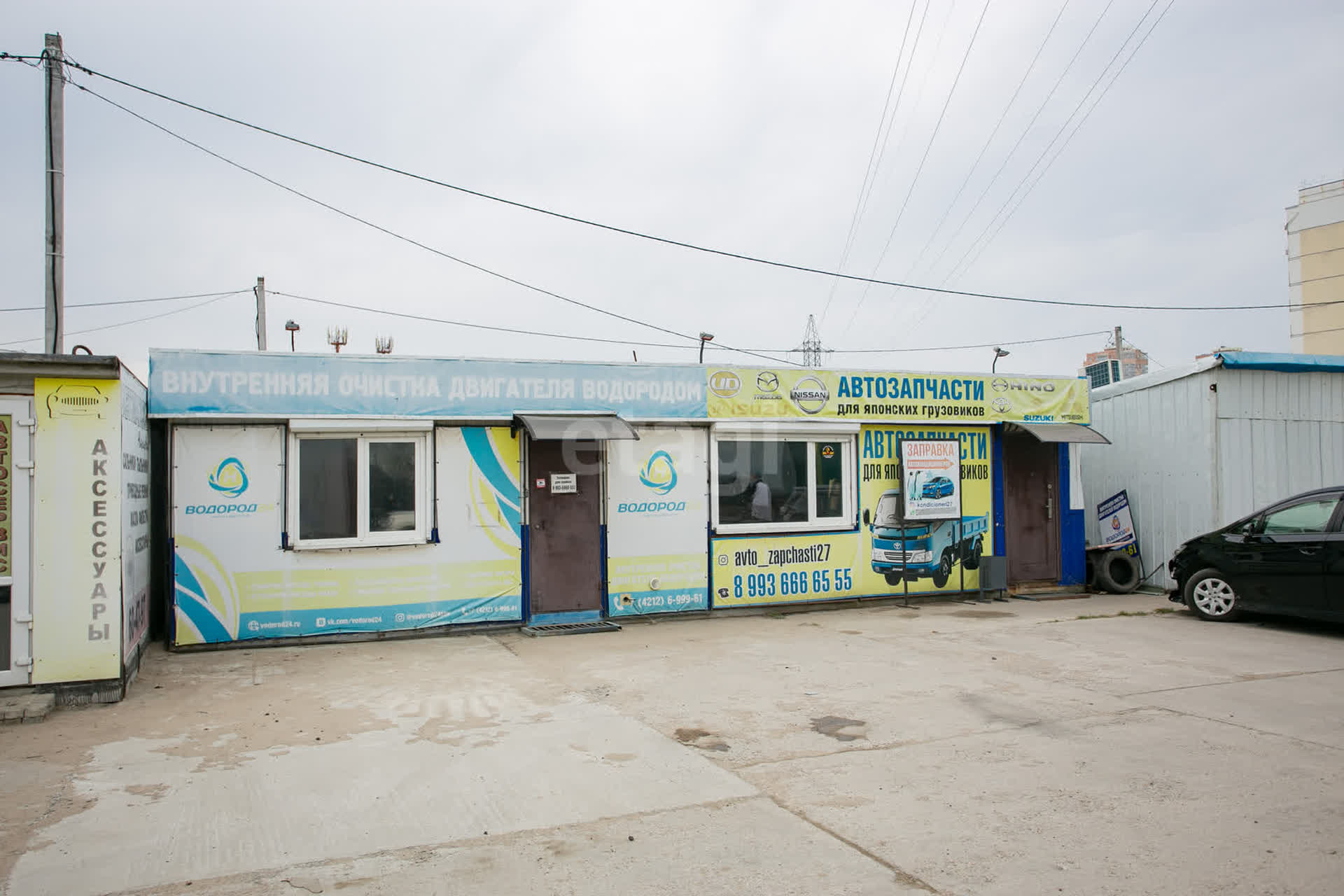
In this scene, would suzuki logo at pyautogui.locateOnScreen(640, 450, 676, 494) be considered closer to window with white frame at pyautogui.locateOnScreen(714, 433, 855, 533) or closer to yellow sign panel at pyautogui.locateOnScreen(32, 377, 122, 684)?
window with white frame at pyautogui.locateOnScreen(714, 433, 855, 533)

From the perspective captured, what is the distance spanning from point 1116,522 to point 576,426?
28.8ft

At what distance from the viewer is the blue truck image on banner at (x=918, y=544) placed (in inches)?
479

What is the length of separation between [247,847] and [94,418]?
172 inches

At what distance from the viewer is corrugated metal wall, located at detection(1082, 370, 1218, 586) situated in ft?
42.1

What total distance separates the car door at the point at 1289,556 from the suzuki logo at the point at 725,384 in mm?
6139

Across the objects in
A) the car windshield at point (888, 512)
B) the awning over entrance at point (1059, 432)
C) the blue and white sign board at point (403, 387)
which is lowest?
the car windshield at point (888, 512)

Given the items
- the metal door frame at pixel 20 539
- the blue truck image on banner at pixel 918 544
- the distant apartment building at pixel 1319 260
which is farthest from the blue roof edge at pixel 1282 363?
the distant apartment building at pixel 1319 260

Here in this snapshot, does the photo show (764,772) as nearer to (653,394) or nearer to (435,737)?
(435,737)

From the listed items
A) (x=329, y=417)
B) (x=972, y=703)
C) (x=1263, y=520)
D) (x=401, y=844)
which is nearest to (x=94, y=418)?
(x=329, y=417)

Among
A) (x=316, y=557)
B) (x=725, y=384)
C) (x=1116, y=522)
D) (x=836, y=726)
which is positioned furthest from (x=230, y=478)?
(x=1116, y=522)

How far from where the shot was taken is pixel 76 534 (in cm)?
700

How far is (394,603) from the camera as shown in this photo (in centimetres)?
988

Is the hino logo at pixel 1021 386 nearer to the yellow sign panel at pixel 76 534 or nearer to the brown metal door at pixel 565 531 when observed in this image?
the brown metal door at pixel 565 531

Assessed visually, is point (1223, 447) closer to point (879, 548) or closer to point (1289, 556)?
point (1289, 556)
